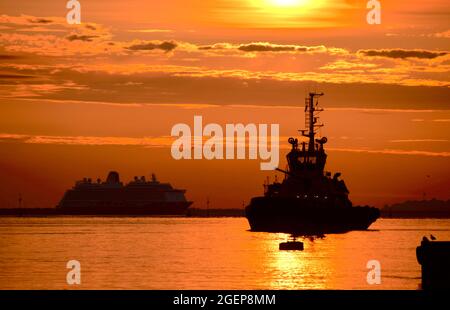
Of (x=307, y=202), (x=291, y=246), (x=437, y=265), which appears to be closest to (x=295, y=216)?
(x=307, y=202)

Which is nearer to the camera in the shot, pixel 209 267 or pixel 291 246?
pixel 209 267

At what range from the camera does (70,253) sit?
86625mm

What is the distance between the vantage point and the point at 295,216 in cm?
12269

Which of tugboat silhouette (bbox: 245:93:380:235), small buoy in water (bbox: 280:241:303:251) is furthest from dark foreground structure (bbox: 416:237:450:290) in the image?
tugboat silhouette (bbox: 245:93:380:235)

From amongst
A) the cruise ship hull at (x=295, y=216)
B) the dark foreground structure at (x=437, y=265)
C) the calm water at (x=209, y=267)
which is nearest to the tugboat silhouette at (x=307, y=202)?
the cruise ship hull at (x=295, y=216)

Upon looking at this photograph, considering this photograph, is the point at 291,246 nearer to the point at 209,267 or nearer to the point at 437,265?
the point at 209,267

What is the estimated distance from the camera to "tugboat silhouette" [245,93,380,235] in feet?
405

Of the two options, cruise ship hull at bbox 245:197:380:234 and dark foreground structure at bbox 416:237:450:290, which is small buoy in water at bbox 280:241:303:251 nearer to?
cruise ship hull at bbox 245:197:380:234

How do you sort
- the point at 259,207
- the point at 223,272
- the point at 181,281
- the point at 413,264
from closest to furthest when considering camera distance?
the point at 181,281 → the point at 223,272 → the point at 413,264 → the point at 259,207

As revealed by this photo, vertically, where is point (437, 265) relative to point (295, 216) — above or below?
below

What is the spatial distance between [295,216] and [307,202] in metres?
2.32
